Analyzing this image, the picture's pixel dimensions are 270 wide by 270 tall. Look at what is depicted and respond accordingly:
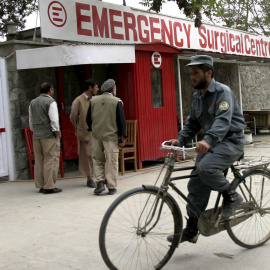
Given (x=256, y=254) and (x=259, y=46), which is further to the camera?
(x=259, y=46)

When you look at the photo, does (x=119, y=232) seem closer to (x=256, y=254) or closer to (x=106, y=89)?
(x=256, y=254)

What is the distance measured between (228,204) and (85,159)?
13.3ft

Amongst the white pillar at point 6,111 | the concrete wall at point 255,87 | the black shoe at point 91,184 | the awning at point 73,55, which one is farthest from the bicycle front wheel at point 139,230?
the concrete wall at point 255,87

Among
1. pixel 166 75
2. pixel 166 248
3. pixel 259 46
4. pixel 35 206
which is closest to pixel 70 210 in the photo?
pixel 35 206

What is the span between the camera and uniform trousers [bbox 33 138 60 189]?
7176 millimetres

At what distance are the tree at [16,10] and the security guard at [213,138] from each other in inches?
700

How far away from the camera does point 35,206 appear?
640 centimetres

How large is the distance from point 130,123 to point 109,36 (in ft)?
7.56

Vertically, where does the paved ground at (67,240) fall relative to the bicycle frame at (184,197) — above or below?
below

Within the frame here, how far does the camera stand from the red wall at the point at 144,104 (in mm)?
9055

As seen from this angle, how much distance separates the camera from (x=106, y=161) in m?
6.86

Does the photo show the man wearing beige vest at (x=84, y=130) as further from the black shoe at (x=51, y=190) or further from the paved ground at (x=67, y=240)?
the black shoe at (x=51, y=190)

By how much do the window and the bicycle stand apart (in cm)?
540

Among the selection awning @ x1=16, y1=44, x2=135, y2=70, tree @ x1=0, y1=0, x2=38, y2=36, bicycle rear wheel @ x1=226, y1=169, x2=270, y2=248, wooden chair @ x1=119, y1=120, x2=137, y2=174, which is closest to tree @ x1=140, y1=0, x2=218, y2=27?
awning @ x1=16, y1=44, x2=135, y2=70
